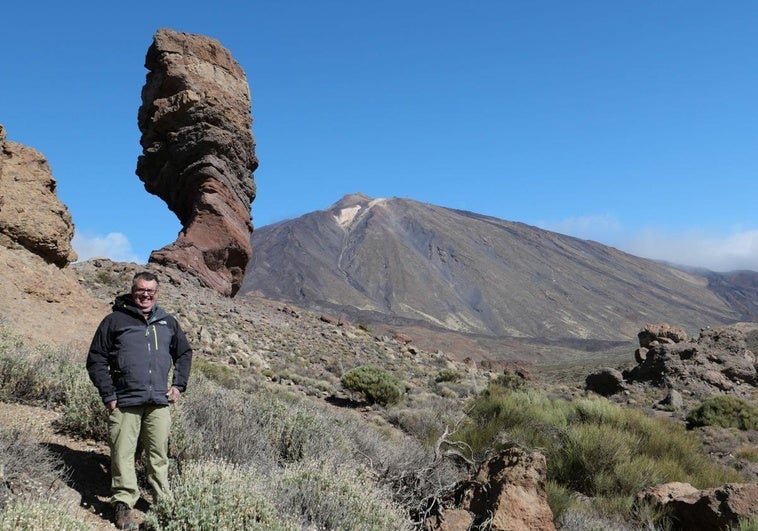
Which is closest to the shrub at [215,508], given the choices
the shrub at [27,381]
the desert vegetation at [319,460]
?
the desert vegetation at [319,460]

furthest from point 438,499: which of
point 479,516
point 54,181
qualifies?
point 54,181

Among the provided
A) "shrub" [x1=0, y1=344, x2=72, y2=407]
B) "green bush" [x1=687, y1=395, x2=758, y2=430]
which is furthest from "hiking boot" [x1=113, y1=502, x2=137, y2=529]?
"green bush" [x1=687, y1=395, x2=758, y2=430]

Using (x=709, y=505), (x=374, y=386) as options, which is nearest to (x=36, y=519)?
(x=709, y=505)

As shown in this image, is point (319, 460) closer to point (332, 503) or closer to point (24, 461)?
point (332, 503)

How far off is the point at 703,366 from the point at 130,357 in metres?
19.7

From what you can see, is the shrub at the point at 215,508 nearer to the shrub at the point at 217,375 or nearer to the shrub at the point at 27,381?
the shrub at the point at 27,381

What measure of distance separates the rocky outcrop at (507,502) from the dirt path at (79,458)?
2.08m

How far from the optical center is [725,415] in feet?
40.6

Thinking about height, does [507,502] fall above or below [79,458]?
below

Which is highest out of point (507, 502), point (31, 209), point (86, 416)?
point (31, 209)

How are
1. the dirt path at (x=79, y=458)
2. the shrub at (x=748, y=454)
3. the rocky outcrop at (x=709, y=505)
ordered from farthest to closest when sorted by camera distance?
1. the shrub at (x=748, y=454)
2. the rocky outcrop at (x=709, y=505)
3. the dirt path at (x=79, y=458)

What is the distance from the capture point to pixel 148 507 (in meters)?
3.79

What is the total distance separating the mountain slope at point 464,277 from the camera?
115500 mm

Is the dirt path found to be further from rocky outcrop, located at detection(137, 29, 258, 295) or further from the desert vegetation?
rocky outcrop, located at detection(137, 29, 258, 295)
